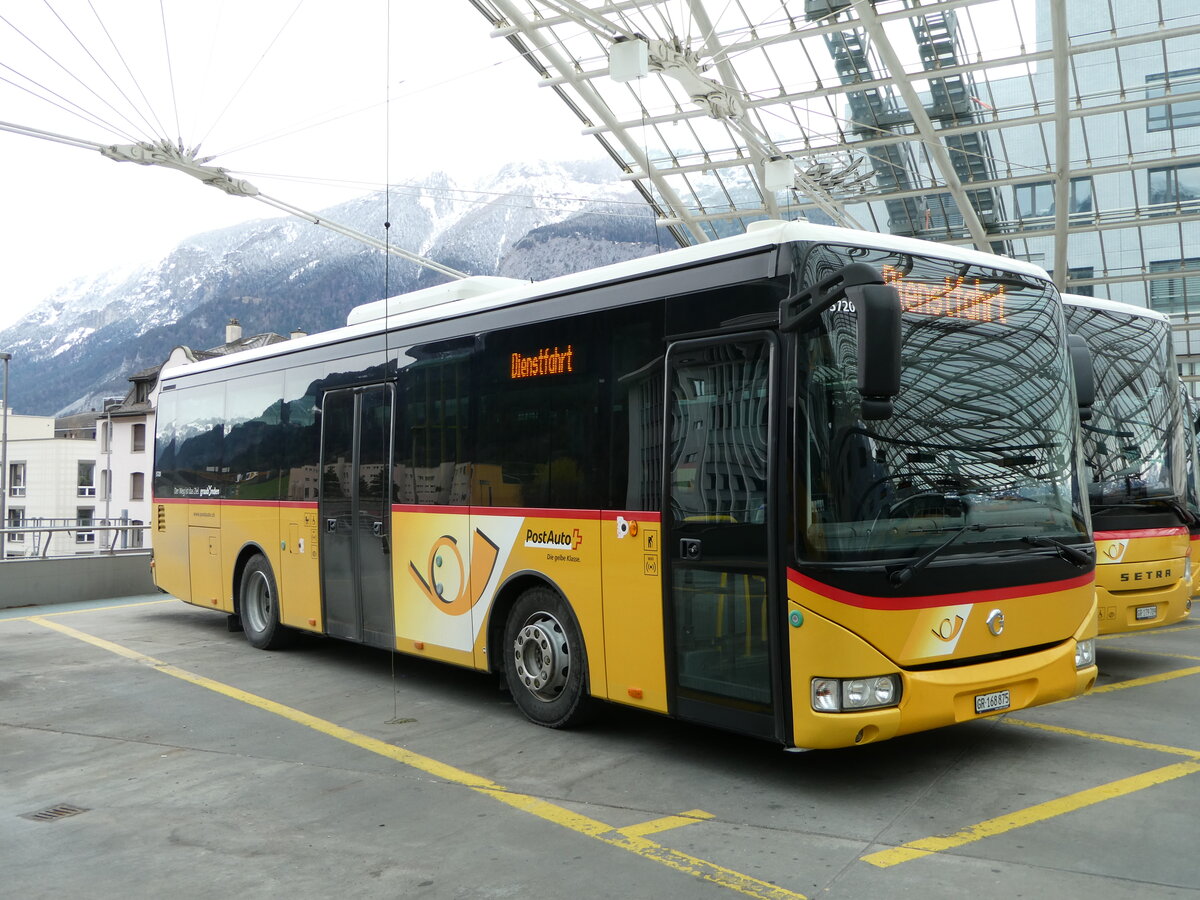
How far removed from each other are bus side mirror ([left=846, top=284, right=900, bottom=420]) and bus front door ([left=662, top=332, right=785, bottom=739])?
2.07 feet

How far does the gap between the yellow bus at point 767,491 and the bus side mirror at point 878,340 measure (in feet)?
0.03

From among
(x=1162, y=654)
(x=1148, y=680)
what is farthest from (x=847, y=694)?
(x=1162, y=654)

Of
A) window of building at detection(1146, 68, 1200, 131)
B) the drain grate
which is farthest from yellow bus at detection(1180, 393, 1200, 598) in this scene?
window of building at detection(1146, 68, 1200, 131)

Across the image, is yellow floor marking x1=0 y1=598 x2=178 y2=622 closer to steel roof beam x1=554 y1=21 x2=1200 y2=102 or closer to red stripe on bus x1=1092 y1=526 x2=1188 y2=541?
red stripe on bus x1=1092 y1=526 x2=1188 y2=541

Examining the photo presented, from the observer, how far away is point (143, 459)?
2650 inches

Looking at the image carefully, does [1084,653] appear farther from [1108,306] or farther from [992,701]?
[1108,306]

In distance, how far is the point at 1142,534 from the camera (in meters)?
9.84

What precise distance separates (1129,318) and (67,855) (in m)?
9.66

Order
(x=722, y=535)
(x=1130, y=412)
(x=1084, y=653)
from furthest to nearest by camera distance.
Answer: (x=1130, y=412) → (x=1084, y=653) → (x=722, y=535)

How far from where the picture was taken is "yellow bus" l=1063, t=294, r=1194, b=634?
31.9ft

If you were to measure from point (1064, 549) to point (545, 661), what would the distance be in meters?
3.32

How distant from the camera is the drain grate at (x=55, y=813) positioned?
594 centimetres

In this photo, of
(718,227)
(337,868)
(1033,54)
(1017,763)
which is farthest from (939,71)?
(337,868)

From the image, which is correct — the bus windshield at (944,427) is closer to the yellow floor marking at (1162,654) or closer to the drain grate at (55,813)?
the drain grate at (55,813)
